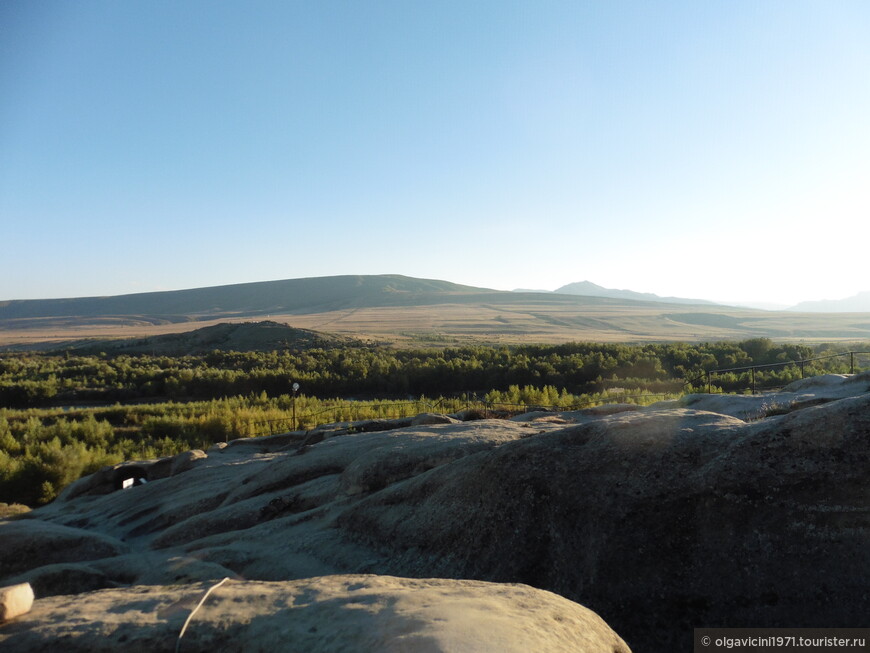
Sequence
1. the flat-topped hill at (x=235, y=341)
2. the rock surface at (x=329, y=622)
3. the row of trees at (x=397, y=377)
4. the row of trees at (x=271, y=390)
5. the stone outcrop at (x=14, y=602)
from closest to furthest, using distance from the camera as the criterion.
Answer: the rock surface at (x=329, y=622)
the stone outcrop at (x=14, y=602)
the row of trees at (x=271, y=390)
the row of trees at (x=397, y=377)
the flat-topped hill at (x=235, y=341)

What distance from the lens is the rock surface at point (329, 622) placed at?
9.38 ft

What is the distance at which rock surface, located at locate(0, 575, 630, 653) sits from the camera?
9.38ft

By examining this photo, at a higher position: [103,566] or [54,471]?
[103,566]

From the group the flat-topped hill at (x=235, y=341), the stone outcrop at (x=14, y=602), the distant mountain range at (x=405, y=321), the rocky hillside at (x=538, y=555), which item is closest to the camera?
the rocky hillside at (x=538, y=555)

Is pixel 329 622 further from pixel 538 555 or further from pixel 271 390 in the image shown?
pixel 271 390

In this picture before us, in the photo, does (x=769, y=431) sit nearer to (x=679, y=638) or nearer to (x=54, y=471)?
(x=679, y=638)

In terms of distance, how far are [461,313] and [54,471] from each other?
139866 mm

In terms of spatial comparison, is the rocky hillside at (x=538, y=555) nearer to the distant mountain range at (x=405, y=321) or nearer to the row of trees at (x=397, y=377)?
the row of trees at (x=397, y=377)

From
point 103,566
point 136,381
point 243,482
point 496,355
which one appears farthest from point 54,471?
point 496,355

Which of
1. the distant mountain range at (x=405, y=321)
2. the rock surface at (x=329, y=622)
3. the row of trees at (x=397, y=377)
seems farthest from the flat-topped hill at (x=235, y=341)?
the rock surface at (x=329, y=622)

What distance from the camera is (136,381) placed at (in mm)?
35750

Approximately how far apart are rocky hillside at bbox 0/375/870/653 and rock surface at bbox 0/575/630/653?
0.05 ft

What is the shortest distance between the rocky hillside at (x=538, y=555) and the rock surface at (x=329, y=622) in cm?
1

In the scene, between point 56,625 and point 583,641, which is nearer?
point 583,641
